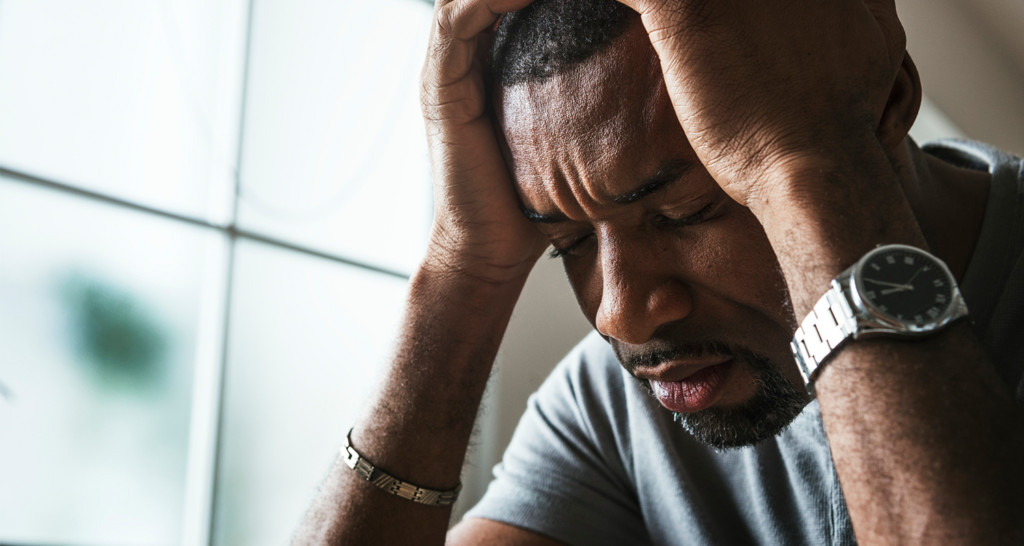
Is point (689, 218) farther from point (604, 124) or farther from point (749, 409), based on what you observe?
point (749, 409)

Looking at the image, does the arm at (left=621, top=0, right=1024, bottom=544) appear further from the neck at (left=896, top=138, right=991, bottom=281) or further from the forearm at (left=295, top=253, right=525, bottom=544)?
the forearm at (left=295, top=253, right=525, bottom=544)

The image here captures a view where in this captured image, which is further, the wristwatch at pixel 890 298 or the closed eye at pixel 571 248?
the closed eye at pixel 571 248

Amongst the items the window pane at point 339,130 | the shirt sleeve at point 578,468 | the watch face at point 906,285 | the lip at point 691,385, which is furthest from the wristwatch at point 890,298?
the window pane at point 339,130

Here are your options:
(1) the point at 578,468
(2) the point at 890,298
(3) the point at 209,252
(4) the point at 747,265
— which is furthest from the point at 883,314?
(3) the point at 209,252

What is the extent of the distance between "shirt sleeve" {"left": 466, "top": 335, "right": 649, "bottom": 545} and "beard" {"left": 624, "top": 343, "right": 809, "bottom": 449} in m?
0.40

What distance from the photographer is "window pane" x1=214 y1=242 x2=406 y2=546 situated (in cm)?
229

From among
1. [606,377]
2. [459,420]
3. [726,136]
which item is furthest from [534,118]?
[606,377]

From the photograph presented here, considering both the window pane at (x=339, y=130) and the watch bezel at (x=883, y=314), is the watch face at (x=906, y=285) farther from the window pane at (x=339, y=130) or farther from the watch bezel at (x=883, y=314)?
the window pane at (x=339, y=130)

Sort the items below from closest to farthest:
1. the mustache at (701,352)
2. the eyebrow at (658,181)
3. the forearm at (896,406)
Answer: the forearm at (896,406)
the eyebrow at (658,181)
the mustache at (701,352)

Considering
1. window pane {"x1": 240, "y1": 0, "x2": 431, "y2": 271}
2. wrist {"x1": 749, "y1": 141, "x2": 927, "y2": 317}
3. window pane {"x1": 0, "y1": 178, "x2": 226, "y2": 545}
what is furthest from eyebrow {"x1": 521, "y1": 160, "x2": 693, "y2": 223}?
window pane {"x1": 240, "y1": 0, "x2": 431, "y2": 271}

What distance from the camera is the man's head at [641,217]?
0.94 m

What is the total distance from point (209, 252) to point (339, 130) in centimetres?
65

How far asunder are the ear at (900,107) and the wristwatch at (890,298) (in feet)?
0.88

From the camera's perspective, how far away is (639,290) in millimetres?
974
